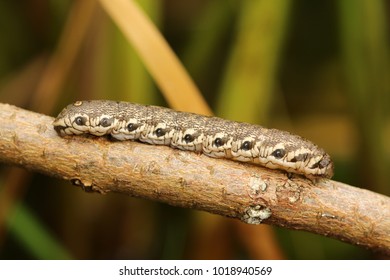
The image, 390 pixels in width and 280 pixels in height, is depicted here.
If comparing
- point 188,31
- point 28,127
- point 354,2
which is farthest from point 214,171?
point 188,31

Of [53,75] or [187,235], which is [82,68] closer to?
[53,75]

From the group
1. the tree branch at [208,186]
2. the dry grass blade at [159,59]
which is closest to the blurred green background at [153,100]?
the dry grass blade at [159,59]

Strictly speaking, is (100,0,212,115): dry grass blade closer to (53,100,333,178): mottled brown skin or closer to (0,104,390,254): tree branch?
(53,100,333,178): mottled brown skin

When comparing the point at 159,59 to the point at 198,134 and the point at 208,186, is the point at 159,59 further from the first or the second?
the point at 208,186

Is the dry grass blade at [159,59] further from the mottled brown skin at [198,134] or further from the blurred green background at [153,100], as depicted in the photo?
the blurred green background at [153,100]

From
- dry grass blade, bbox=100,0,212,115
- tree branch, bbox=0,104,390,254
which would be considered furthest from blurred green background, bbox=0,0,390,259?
tree branch, bbox=0,104,390,254
